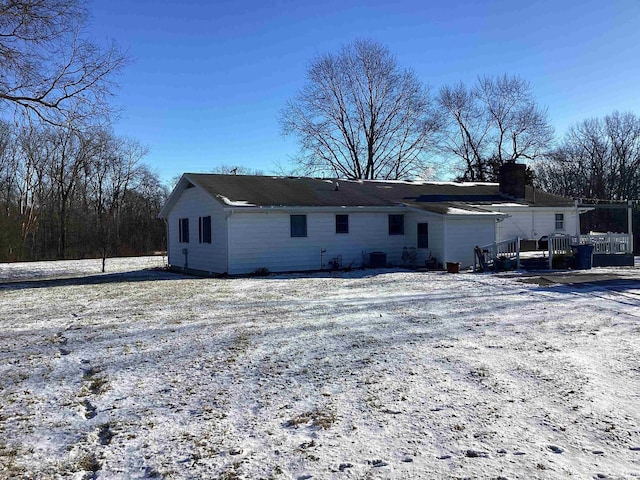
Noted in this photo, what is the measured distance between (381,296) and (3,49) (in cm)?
1353

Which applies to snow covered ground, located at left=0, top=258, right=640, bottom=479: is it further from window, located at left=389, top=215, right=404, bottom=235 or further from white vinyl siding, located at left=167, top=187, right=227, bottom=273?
window, located at left=389, top=215, right=404, bottom=235

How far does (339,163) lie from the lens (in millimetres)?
41531

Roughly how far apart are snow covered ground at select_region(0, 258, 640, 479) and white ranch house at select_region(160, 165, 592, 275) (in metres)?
7.41

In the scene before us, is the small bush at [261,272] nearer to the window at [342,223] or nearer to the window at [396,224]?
the window at [342,223]

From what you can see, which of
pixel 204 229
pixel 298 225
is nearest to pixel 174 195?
pixel 204 229

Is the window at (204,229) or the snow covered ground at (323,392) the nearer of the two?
the snow covered ground at (323,392)

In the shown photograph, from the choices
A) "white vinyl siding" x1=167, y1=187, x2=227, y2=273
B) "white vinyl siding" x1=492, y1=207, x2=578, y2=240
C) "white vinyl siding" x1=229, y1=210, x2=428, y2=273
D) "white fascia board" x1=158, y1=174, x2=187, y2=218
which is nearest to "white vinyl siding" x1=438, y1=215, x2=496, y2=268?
"white vinyl siding" x1=229, y1=210, x2=428, y2=273

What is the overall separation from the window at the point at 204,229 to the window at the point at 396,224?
707 cm

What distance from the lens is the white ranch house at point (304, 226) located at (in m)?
17.2

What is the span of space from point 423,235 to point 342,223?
10.6 feet

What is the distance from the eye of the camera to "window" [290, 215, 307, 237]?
18.0 meters

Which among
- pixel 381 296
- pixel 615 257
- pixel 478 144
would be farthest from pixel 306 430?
pixel 478 144

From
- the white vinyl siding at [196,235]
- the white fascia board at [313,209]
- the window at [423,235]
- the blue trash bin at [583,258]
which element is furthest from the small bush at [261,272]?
the blue trash bin at [583,258]

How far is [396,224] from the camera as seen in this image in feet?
65.4
